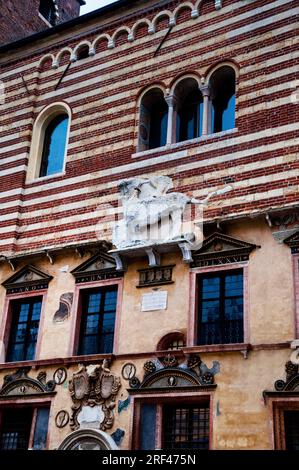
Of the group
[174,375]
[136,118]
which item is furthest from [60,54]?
[174,375]

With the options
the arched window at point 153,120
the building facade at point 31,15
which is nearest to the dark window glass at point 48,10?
the building facade at point 31,15

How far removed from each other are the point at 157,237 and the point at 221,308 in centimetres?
216

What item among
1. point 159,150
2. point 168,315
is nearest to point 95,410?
point 168,315

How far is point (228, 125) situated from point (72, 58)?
18.1 ft

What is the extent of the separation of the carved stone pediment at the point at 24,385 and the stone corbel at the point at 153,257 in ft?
11.1

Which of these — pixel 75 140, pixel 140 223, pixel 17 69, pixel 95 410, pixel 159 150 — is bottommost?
pixel 95 410

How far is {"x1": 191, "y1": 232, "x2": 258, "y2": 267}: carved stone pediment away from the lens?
1402 cm

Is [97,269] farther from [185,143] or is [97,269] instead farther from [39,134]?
[39,134]

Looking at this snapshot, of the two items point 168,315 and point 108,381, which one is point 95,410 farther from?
point 168,315

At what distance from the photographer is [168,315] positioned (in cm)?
1438

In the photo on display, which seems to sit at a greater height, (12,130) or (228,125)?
(12,130)

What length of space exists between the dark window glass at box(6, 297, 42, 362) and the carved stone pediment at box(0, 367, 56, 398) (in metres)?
0.49

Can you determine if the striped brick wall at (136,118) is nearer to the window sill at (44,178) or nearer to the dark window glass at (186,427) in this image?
the window sill at (44,178)

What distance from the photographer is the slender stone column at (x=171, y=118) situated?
16.3m
